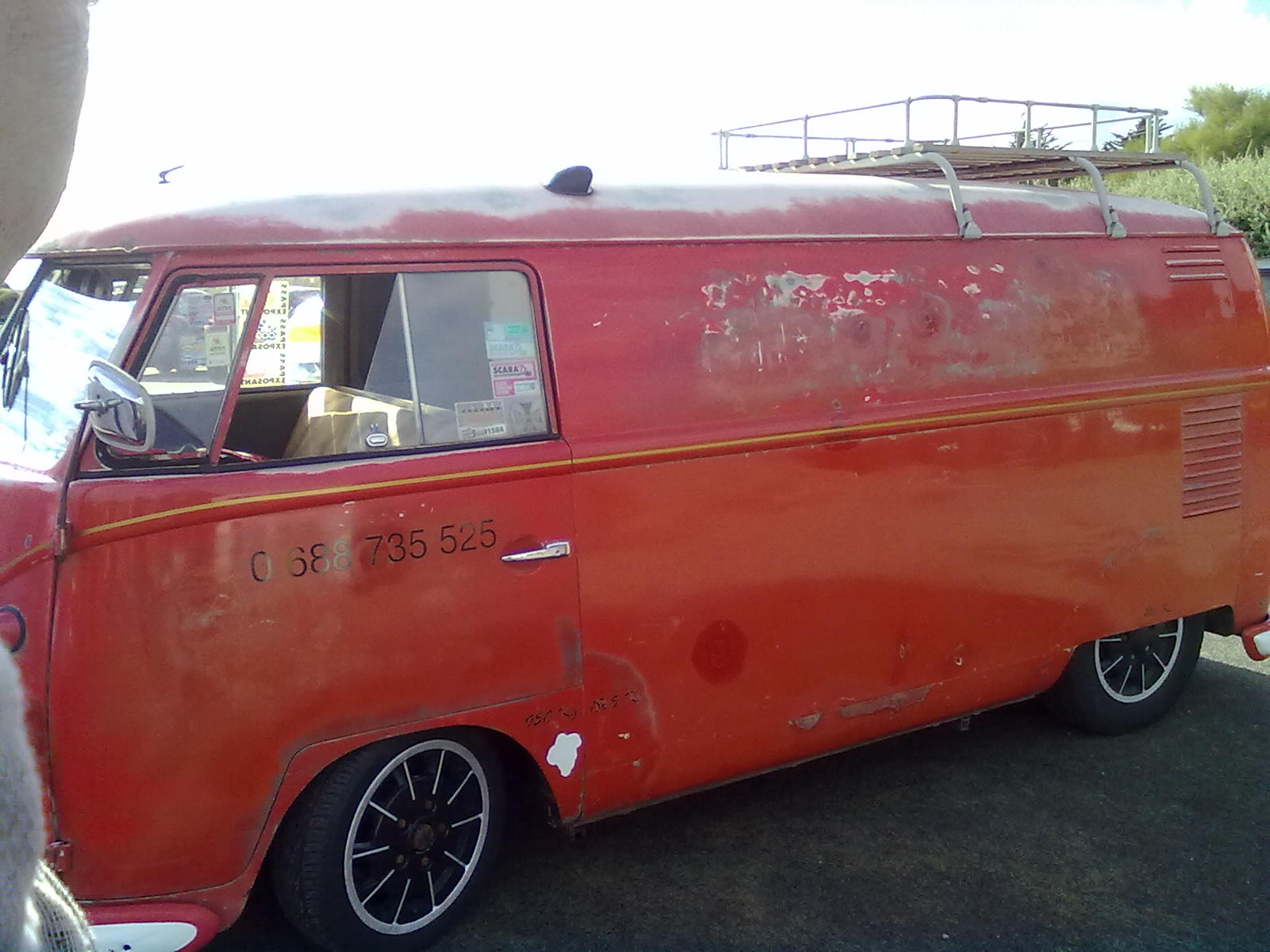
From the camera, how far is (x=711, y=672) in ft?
12.6

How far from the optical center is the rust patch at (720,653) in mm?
3822

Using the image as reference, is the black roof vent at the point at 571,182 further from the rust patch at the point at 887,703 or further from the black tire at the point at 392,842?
the rust patch at the point at 887,703

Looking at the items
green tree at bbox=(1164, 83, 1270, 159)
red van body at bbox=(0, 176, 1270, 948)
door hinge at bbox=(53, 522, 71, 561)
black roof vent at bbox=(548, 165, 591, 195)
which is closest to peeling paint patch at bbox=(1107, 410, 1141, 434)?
red van body at bbox=(0, 176, 1270, 948)

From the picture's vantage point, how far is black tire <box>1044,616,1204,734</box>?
5109 mm

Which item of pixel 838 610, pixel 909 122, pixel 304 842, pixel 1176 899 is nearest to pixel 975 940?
pixel 1176 899

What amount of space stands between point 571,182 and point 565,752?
1.79 meters

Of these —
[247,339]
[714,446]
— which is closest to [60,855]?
[247,339]

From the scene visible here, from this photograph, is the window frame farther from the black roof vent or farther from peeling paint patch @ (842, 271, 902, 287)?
peeling paint patch @ (842, 271, 902, 287)

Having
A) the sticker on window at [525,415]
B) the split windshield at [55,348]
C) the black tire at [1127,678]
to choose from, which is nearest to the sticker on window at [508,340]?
the sticker on window at [525,415]

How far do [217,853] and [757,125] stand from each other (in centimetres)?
415

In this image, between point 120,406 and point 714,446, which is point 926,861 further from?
point 120,406

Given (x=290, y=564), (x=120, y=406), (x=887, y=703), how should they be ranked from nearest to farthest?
(x=120, y=406) < (x=290, y=564) < (x=887, y=703)

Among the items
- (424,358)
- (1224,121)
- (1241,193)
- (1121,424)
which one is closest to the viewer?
(424,358)

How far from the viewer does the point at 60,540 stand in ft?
9.46
